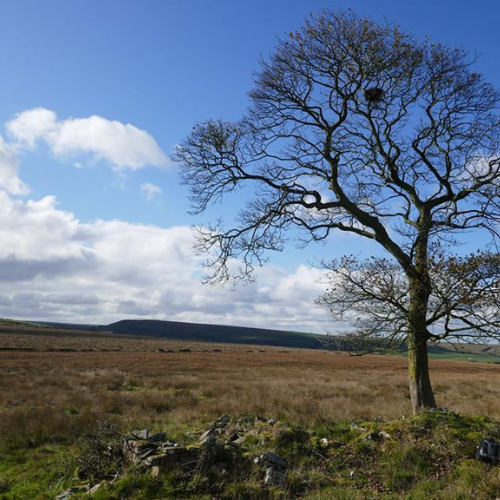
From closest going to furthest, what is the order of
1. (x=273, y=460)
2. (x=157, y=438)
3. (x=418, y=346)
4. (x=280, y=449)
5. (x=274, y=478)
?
(x=274, y=478), (x=273, y=460), (x=280, y=449), (x=157, y=438), (x=418, y=346)

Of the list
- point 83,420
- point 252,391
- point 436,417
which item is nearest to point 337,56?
point 436,417

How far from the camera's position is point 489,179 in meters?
11.3

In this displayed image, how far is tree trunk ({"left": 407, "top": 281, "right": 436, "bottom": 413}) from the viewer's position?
10.0 metres

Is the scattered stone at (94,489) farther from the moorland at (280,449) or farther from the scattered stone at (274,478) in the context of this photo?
the scattered stone at (274,478)

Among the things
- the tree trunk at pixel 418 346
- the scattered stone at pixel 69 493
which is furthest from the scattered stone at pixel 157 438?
the tree trunk at pixel 418 346

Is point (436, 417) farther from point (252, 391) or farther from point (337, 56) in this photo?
point (252, 391)

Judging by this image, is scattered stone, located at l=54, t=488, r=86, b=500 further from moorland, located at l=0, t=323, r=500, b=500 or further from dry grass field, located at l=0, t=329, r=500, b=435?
dry grass field, located at l=0, t=329, r=500, b=435

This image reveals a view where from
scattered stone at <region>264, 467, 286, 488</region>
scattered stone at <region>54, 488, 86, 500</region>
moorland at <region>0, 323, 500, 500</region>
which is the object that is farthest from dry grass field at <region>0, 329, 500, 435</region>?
scattered stone at <region>264, 467, 286, 488</region>

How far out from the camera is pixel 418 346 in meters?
10.9

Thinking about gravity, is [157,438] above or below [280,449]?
below

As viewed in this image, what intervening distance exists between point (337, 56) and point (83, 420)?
12991 millimetres

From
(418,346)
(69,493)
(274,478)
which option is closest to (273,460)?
(274,478)

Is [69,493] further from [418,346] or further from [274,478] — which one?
[418,346]

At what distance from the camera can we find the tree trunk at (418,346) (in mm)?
10039
